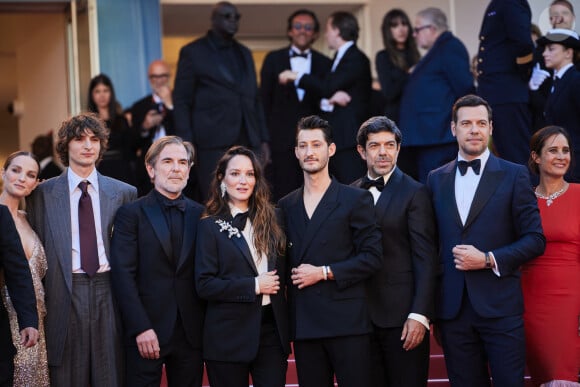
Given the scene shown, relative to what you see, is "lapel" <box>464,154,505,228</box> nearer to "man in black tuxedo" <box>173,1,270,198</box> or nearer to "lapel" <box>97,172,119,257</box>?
"lapel" <box>97,172,119,257</box>

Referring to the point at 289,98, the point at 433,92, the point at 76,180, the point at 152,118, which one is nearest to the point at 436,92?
the point at 433,92

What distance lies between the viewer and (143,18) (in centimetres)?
1052

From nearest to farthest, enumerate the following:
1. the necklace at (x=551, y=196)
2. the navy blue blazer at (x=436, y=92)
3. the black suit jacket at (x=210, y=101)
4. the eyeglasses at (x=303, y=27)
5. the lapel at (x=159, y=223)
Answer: the lapel at (x=159, y=223) → the necklace at (x=551, y=196) → the navy blue blazer at (x=436, y=92) → the black suit jacket at (x=210, y=101) → the eyeglasses at (x=303, y=27)

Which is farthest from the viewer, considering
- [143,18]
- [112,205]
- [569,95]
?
[143,18]

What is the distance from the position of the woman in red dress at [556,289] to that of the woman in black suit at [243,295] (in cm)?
148

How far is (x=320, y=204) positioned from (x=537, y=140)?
1.52 meters

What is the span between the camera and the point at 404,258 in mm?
5832

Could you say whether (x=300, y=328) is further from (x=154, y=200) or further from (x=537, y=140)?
(x=537, y=140)

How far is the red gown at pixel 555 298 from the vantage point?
602 centimetres

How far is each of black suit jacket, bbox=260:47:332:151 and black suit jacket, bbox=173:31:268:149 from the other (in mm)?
348

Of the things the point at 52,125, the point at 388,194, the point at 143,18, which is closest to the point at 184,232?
the point at 388,194

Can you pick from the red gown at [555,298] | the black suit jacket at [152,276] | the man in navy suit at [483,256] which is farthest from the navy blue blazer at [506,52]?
the black suit jacket at [152,276]

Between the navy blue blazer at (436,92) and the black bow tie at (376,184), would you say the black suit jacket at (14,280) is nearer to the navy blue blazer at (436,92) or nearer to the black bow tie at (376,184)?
the black bow tie at (376,184)

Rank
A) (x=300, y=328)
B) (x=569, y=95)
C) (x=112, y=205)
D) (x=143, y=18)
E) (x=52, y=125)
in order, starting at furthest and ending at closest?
(x=52, y=125) → (x=143, y=18) → (x=569, y=95) → (x=112, y=205) → (x=300, y=328)
